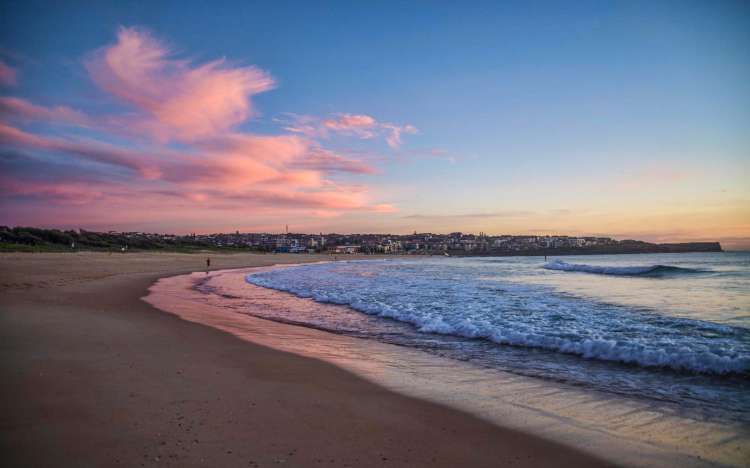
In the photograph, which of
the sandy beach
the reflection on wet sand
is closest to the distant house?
the reflection on wet sand

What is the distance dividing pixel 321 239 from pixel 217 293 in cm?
17235

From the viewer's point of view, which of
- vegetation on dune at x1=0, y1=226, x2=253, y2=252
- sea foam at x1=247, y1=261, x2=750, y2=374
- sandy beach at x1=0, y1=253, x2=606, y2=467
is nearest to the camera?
sandy beach at x1=0, y1=253, x2=606, y2=467

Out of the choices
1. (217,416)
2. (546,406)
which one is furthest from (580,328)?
(217,416)

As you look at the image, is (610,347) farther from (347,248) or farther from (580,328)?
(347,248)

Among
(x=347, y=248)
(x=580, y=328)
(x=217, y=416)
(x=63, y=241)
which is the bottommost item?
(x=347, y=248)

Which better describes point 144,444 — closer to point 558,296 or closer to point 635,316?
point 635,316

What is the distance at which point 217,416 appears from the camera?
4.23 meters

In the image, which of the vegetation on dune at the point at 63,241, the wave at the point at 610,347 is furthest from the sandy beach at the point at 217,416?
the vegetation on dune at the point at 63,241

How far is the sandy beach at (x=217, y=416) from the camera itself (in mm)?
3457

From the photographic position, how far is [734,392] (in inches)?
226

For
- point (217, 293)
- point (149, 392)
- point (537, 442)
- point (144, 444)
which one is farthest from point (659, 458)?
point (217, 293)

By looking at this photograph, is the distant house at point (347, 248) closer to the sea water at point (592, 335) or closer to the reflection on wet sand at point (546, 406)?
the sea water at point (592, 335)

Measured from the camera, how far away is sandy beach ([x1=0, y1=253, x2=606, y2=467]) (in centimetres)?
346

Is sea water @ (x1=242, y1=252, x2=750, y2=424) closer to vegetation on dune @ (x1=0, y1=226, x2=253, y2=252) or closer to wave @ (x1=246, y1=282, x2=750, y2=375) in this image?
wave @ (x1=246, y1=282, x2=750, y2=375)
